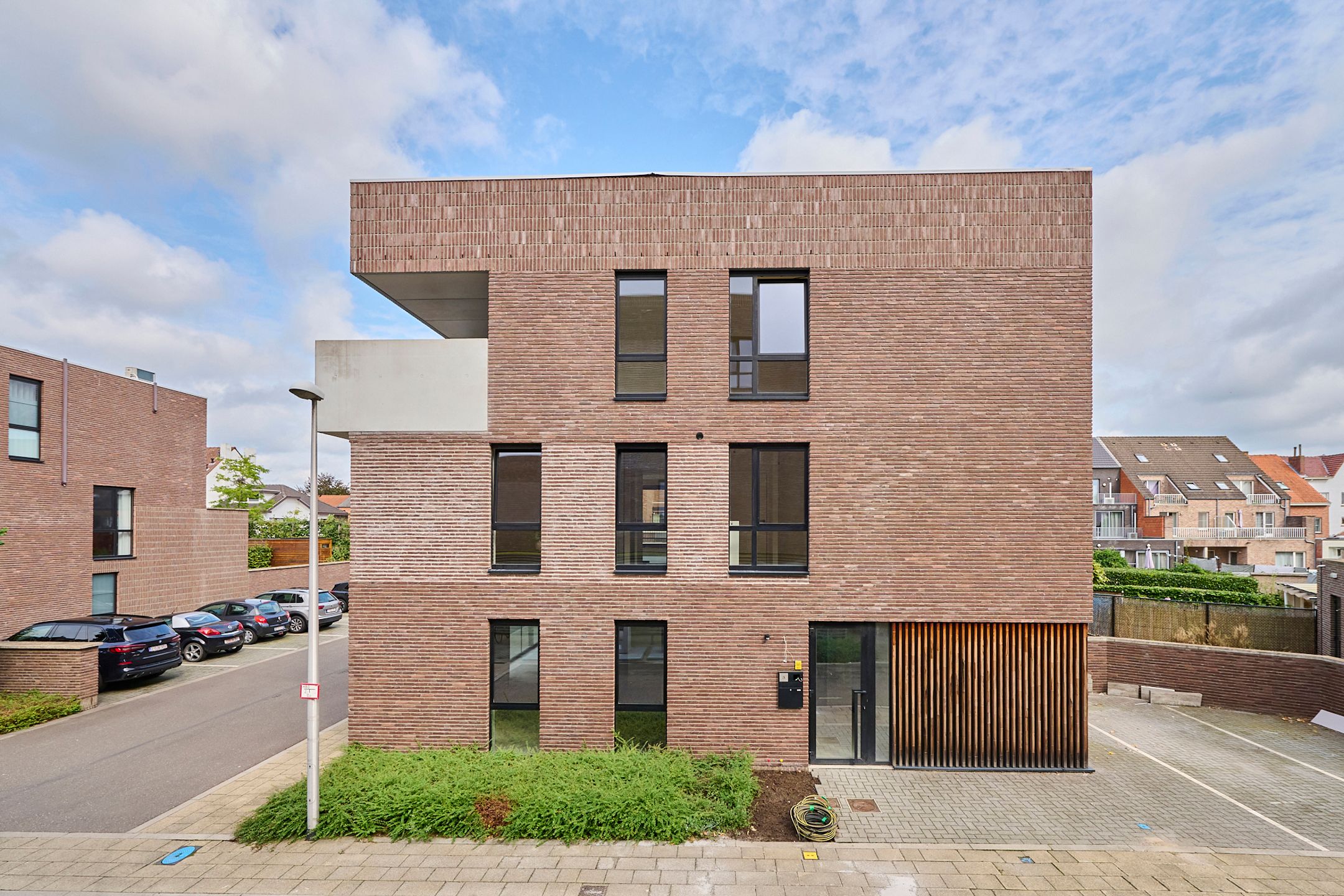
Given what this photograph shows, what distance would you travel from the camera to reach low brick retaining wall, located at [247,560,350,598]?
23.4 metres

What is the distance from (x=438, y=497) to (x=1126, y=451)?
1610 inches

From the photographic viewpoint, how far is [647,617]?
9.14 meters

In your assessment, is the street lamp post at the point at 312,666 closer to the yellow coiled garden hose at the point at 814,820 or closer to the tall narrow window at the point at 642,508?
the tall narrow window at the point at 642,508

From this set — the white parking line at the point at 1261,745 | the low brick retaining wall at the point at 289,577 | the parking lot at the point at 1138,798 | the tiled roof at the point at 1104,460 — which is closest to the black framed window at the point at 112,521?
the low brick retaining wall at the point at 289,577

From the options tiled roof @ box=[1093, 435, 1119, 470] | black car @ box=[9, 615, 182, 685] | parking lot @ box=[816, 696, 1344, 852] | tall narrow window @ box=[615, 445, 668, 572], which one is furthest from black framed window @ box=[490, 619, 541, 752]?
tiled roof @ box=[1093, 435, 1119, 470]

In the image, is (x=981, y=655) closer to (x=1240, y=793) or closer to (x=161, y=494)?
(x=1240, y=793)

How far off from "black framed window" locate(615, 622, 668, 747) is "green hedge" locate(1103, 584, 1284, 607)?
14443 millimetres

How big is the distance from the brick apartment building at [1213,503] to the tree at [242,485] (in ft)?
157

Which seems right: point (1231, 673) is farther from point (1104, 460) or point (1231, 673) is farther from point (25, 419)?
point (25, 419)

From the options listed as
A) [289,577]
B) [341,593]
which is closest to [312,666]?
[341,593]

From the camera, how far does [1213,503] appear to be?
33562 millimetres

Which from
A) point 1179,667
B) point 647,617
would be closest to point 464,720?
point 647,617

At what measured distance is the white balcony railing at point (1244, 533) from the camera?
106 ft

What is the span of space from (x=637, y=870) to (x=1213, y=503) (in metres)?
40.9
